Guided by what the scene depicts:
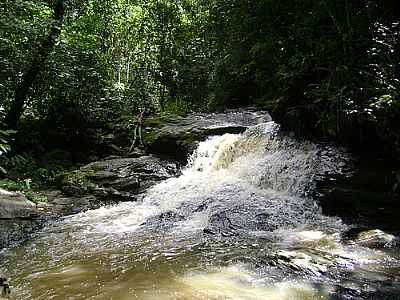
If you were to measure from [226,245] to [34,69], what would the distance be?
8653 mm

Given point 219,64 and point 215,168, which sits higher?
point 219,64

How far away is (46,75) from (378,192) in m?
9.73

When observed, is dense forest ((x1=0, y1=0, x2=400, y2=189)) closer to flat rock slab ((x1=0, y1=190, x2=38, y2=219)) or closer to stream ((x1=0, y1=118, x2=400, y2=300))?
flat rock slab ((x1=0, y1=190, x2=38, y2=219))

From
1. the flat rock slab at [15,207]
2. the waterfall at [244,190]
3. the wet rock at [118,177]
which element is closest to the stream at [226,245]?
the waterfall at [244,190]

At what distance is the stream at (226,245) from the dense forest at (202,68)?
1165 mm

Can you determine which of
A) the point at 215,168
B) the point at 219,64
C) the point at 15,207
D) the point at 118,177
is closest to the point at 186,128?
the point at 215,168

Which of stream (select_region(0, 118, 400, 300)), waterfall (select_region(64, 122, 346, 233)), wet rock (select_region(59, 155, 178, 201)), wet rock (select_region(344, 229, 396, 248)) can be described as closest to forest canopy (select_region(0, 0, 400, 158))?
waterfall (select_region(64, 122, 346, 233))

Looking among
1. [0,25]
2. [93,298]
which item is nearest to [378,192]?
[93,298]

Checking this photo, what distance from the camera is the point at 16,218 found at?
24.9ft

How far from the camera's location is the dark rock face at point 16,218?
687 centimetres

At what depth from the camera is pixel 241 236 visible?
623 cm

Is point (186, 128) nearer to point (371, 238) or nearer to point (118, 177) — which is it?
point (118, 177)

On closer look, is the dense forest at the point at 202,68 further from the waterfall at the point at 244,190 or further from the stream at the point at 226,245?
the stream at the point at 226,245

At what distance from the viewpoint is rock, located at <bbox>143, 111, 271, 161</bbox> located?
1148 centimetres
